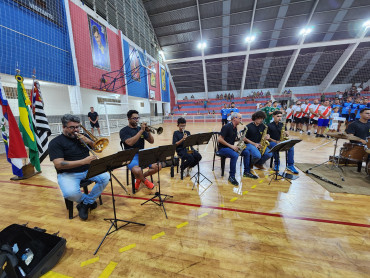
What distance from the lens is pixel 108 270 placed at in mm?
1730

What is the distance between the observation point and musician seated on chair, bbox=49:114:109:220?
247cm

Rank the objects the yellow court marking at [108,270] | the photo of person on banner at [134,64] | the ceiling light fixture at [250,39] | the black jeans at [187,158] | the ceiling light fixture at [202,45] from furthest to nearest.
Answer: the ceiling light fixture at [202,45] → the ceiling light fixture at [250,39] → the photo of person on banner at [134,64] → the black jeans at [187,158] → the yellow court marking at [108,270]

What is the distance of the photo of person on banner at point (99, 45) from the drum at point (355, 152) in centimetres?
1280

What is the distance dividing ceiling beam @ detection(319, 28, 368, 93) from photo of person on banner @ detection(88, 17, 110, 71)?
78.9 feet

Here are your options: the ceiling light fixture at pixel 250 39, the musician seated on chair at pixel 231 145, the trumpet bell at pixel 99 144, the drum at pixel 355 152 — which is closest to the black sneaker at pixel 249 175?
the musician seated on chair at pixel 231 145

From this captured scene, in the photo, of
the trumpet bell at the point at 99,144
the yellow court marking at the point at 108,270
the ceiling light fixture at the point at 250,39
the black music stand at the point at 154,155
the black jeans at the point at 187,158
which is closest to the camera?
the yellow court marking at the point at 108,270

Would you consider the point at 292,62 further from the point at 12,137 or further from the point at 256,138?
the point at 12,137

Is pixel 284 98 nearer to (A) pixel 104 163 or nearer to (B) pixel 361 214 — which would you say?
(B) pixel 361 214

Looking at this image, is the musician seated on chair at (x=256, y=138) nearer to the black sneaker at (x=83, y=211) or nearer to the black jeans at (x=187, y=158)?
the black jeans at (x=187, y=158)

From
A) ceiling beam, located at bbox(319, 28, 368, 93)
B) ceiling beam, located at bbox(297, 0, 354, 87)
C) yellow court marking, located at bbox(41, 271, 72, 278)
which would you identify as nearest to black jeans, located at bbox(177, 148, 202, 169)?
yellow court marking, located at bbox(41, 271, 72, 278)

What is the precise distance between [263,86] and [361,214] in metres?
24.3

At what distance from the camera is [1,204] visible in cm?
312

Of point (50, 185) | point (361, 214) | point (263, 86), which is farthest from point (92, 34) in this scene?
point (263, 86)

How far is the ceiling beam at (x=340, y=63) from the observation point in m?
16.0
